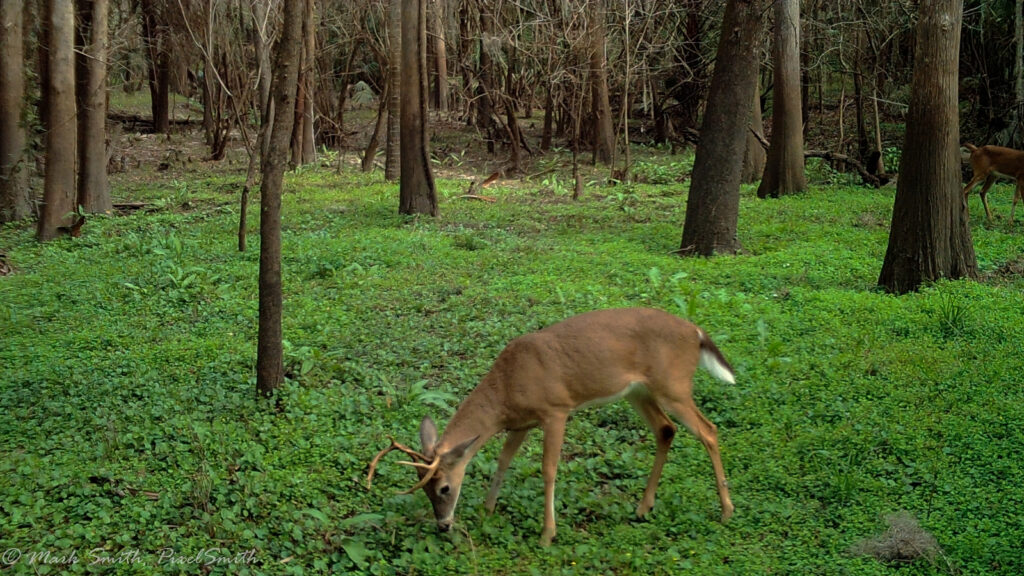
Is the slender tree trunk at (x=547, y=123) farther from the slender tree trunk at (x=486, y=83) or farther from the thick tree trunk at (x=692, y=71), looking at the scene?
the thick tree trunk at (x=692, y=71)

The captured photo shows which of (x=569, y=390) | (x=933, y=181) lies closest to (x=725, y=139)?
(x=933, y=181)

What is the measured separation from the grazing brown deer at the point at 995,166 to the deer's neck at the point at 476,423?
11.0 m

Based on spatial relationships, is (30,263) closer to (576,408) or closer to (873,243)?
(576,408)

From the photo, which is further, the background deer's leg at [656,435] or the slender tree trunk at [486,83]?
the slender tree trunk at [486,83]

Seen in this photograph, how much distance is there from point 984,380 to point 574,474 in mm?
3135

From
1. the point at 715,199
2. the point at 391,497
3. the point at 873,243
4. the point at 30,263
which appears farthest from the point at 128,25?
the point at 391,497

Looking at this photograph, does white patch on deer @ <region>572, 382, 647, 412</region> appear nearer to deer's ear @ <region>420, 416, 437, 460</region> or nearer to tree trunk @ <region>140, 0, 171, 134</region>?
deer's ear @ <region>420, 416, 437, 460</region>

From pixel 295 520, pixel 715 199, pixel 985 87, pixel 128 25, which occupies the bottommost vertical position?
pixel 295 520

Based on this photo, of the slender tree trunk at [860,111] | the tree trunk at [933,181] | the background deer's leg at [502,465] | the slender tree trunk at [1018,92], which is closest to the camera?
the background deer's leg at [502,465]

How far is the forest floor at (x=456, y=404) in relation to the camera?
4.65 metres

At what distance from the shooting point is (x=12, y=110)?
1398 centimetres

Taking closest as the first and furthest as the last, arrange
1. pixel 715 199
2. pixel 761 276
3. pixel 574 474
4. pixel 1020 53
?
pixel 574 474 → pixel 761 276 → pixel 715 199 → pixel 1020 53

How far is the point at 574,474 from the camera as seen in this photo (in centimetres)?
554

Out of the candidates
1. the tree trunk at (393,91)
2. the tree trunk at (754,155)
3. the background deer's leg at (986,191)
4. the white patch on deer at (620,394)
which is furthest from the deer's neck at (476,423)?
the tree trunk at (754,155)
